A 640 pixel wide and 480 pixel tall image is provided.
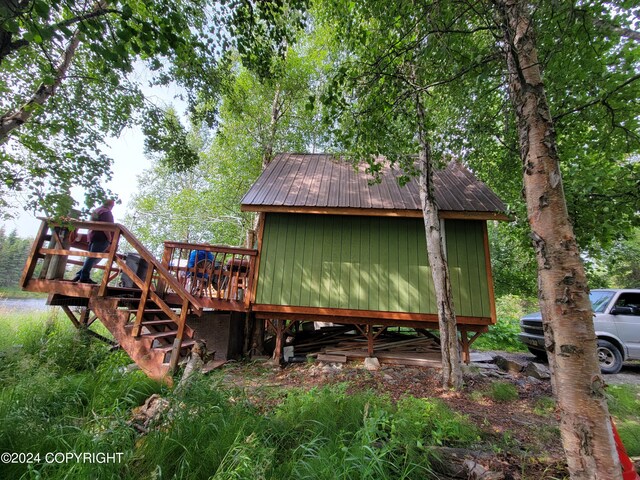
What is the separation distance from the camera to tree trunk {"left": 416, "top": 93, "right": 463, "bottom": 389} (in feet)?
14.2

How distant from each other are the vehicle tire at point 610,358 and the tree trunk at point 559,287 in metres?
6.20

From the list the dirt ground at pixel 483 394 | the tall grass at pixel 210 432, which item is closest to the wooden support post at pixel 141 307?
the tall grass at pixel 210 432

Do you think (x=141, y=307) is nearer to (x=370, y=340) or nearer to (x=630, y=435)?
(x=370, y=340)

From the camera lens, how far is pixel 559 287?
158 centimetres

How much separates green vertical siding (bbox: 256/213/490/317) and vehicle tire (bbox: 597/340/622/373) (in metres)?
2.70

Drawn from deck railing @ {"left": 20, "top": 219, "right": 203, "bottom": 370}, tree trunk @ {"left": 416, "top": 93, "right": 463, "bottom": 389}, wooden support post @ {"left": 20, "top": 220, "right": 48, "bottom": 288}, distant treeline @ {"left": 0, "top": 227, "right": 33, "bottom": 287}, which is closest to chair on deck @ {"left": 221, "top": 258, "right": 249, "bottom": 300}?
deck railing @ {"left": 20, "top": 219, "right": 203, "bottom": 370}

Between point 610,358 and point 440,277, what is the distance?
185 inches

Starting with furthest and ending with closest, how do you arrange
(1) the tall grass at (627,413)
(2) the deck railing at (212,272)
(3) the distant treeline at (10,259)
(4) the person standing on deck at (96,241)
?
(3) the distant treeline at (10,259)
(2) the deck railing at (212,272)
(4) the person standing on deck at (96,241)
(1) the tall grass at (627,413)

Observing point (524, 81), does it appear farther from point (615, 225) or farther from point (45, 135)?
point (45, 135)

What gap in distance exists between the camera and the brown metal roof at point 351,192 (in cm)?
575

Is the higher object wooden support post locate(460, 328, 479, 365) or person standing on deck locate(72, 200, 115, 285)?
person standing on deck locate(72, 200, 115, 285)

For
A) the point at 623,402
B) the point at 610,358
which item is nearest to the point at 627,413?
the point at 623,402

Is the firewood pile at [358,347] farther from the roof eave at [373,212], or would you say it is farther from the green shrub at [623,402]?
the roof eave at [373,212]

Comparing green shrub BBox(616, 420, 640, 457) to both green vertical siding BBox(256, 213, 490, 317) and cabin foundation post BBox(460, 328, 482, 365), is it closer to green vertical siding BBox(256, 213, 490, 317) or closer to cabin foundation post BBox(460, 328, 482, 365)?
cabin foundation post BBox(460, 328, 482, 365)
